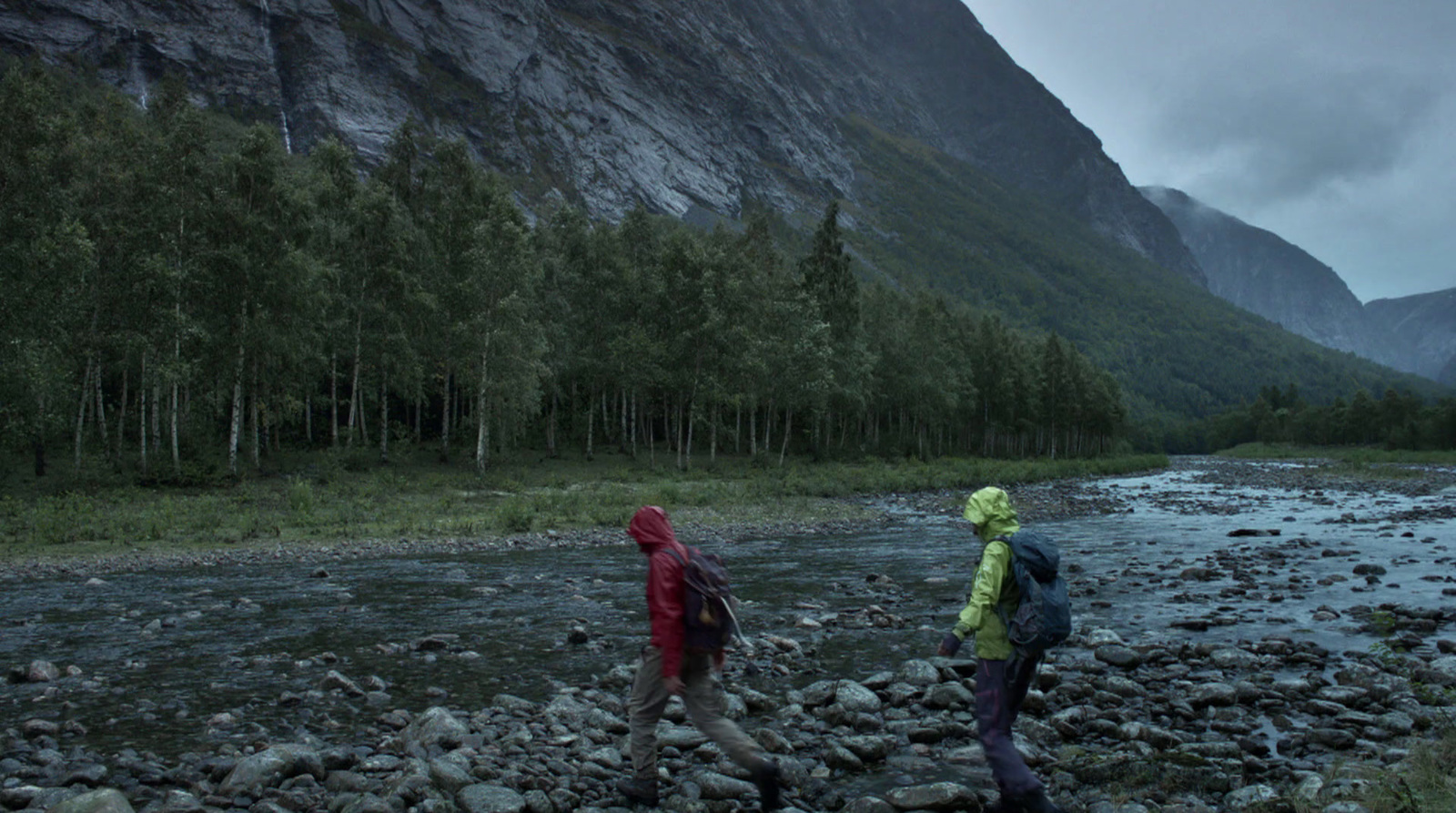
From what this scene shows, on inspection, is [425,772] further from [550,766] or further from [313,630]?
[313,630]

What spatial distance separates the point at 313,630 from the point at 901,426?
75482mm

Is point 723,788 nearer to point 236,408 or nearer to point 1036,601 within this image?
point 1036,601

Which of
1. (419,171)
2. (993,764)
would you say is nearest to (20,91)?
(419,171)

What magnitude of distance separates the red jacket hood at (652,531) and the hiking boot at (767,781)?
6.49 feet

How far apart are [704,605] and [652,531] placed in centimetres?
79

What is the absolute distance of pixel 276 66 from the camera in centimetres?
13988

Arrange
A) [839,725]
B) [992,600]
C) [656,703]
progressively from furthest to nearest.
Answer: [839,725] < [656,703] < [992,600]

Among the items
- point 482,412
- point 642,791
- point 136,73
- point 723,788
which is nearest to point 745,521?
point 482,412

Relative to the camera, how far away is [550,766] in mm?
7453

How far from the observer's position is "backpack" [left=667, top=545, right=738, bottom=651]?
21.8 ft

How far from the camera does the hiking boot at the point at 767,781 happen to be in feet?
21.2

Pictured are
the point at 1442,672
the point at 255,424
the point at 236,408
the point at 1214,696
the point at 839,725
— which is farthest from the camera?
the point at 255,424

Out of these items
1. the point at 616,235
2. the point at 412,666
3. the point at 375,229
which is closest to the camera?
the point at 412,666

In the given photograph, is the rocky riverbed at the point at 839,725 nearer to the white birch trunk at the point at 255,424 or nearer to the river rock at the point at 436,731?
the river rock at the point at 436,731
